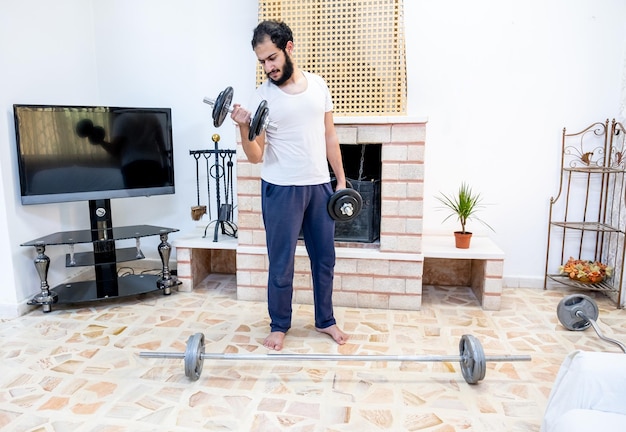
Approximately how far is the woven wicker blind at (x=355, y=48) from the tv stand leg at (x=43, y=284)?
6.47 feet

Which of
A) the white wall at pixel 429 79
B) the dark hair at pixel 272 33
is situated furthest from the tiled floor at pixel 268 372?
the dark hair at pixel 272 33

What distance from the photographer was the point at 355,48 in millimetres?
2885

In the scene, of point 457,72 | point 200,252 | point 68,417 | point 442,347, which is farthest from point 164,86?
point 442,347

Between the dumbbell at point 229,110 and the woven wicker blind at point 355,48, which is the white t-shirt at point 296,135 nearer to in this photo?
the dumbbell at point 229,110

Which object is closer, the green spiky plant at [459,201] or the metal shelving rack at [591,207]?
the metal shelving rack at [591,207]

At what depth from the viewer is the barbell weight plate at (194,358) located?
6.66 feet

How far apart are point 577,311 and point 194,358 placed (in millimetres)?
2002

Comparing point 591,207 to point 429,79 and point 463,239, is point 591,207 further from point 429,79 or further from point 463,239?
point 429,79

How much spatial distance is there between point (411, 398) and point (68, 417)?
4.51 feet

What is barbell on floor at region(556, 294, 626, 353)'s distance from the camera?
2.53 m

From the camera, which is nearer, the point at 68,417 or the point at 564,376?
the point at 564,376

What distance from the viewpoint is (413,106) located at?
3205 mm

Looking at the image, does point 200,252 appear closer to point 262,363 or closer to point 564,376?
point 262,363

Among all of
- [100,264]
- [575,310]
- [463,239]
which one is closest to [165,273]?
[100,264]
